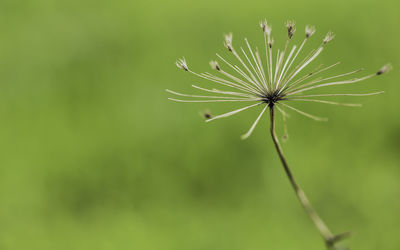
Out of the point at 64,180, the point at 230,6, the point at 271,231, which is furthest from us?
the point at 230,6

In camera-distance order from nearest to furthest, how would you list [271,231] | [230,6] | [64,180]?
1. [271,231]
2. [64,180]
3. [230,6]

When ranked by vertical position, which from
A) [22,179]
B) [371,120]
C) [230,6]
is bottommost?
[371,120]

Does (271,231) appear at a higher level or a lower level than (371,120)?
lower

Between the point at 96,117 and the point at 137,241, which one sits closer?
the point at 137,241

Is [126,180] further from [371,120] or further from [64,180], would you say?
[371,120]

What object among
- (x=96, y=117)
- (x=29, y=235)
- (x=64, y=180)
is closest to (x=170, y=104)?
(x=96, y=117)

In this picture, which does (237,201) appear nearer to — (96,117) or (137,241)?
(137,241)
